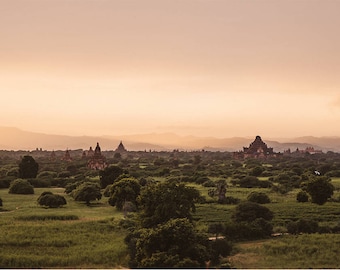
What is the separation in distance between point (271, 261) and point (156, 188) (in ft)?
42.4

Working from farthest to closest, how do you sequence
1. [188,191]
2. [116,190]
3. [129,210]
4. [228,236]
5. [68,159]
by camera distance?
[68,159], [116,190], [129,210], [188,191], [228,236]

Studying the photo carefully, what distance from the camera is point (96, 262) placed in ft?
97.0

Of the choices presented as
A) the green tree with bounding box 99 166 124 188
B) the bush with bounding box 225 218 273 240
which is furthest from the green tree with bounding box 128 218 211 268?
the green tree with bounding box 99 166 124 188

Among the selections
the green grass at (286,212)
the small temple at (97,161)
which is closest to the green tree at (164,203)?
the green grass at (286,212)

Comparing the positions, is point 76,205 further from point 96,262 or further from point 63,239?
point 96,262

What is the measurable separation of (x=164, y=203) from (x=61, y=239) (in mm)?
9059

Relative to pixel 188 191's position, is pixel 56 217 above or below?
below

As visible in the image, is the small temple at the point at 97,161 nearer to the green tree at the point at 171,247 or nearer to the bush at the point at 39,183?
the bush at the point at 39,183

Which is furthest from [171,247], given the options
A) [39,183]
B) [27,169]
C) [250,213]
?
[27,169]

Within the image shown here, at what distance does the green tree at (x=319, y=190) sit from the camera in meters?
52.7

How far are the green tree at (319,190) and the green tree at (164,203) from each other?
21.8 meters

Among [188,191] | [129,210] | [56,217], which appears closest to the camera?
[188,191]

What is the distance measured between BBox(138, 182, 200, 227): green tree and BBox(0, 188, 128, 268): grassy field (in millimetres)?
3105

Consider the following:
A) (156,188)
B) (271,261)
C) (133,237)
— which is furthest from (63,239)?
(271,261)
